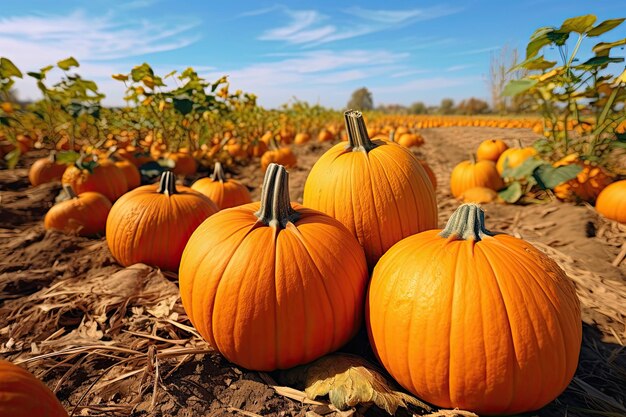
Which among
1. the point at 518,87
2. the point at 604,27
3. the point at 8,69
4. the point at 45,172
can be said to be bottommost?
the point at 45,172

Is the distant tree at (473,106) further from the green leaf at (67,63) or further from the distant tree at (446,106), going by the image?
the green leaf at (67,63)

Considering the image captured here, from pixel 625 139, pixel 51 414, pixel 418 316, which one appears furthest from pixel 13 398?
pixel 625 139

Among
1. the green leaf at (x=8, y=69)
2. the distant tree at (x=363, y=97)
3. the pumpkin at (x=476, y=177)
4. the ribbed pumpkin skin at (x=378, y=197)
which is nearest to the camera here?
the ribbed pumpkin skin at (x=378, y=197)

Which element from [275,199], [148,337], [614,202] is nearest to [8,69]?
[148,337]

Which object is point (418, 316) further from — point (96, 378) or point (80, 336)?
point (80, 336)

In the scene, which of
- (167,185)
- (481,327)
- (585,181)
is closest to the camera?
(481,327)

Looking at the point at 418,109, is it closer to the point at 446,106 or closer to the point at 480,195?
the point at 446,106

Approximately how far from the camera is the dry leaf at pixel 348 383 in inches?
50.3

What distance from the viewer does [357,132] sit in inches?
77.1

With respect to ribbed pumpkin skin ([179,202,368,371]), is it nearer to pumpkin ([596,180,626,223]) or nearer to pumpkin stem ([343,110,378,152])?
pumpkin stem ([343,110,378,152])

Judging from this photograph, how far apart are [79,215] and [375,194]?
10.8 feet

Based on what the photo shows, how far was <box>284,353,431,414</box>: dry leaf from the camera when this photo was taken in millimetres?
1278

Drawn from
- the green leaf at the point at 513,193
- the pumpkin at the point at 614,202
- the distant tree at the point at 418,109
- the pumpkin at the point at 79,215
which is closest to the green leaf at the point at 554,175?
the pumpkin at the point at 614,202

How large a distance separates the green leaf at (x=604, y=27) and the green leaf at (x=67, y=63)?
6605 mm
